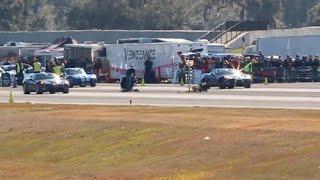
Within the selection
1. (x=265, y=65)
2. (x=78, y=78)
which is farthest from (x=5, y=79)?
(x=265, y=65)

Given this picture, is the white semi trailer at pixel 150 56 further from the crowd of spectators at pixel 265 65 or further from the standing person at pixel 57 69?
the standing person at pixel 57 69

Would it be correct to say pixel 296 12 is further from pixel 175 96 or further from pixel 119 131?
pixel 119 131

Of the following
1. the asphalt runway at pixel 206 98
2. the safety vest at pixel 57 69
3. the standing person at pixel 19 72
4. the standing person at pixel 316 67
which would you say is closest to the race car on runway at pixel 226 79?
the asphalt runway at pixel 206 98

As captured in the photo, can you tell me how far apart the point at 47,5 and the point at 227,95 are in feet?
443

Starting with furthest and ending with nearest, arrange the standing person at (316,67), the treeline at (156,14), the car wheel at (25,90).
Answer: the treeline at (156,14) < the standing person at (316,67) < the car wheel at (25,90)

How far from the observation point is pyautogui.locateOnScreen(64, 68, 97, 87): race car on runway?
228 ft

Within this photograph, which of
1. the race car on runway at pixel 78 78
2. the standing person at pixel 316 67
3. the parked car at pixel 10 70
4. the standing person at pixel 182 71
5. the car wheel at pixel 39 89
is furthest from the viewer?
the parked car at pixel 10 70

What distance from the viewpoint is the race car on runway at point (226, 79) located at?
2397 inches

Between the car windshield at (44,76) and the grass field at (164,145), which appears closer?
the grass field at (164,145)

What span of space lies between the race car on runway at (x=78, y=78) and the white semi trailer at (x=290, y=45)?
556 inches

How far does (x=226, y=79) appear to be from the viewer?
200ft

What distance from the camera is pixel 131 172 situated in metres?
24.8

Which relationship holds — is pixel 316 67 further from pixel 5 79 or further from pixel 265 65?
pixel 5 79

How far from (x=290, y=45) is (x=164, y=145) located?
49.3 meters
